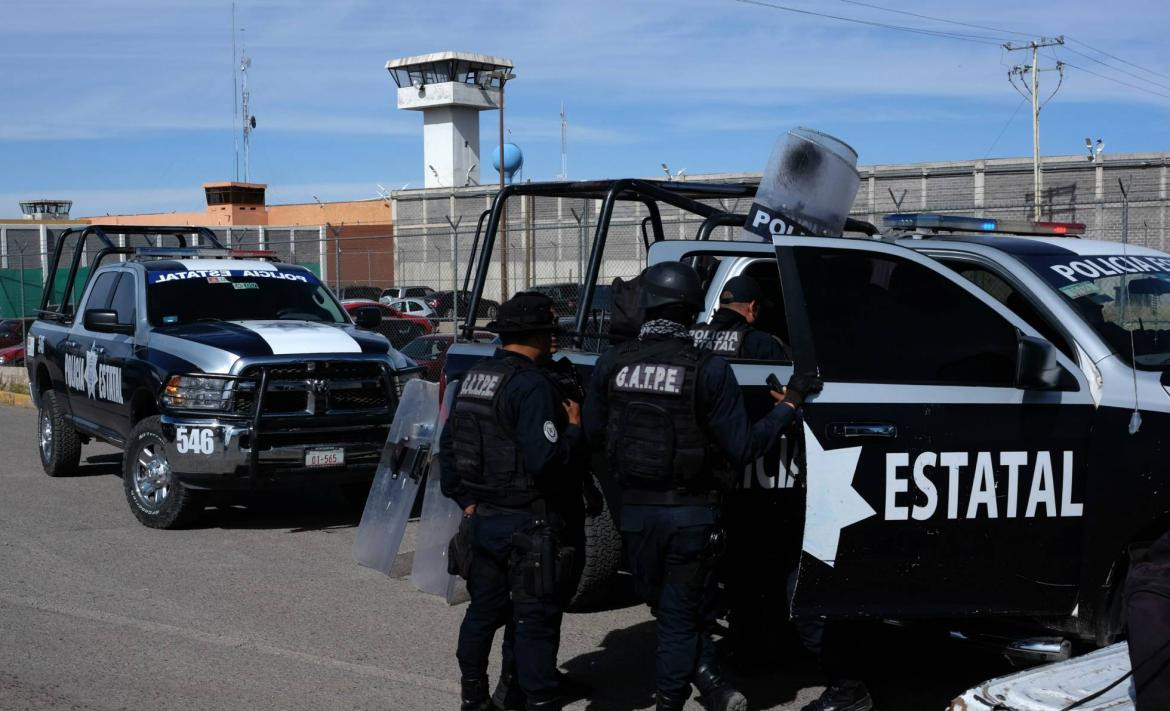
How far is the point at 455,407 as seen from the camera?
501cm

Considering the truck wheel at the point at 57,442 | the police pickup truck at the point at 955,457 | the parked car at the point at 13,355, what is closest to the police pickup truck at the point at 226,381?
the truck wheel at the point at 57,442

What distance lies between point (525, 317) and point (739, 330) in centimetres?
170

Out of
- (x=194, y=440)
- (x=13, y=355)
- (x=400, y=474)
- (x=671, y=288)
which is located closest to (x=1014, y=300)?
(x=671, y=288)

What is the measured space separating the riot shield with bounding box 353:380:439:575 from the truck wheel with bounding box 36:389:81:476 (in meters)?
4.81

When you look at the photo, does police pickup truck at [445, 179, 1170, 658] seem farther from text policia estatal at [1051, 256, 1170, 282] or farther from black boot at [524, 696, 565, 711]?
black boot at [524, 696, 565, 711]

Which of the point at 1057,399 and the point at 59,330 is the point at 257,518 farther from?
the point at 1057,399

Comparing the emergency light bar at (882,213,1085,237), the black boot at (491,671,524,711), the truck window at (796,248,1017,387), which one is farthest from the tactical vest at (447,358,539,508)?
the emergency light bar at (882,213,1085,237)

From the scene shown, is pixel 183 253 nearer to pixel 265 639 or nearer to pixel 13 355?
pixel 265 639

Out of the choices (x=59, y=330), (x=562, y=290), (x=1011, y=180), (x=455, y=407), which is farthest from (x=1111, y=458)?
(x=1011, y=180)

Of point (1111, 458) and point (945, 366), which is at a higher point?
point (945, 366)

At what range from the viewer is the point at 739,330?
20.7 feet

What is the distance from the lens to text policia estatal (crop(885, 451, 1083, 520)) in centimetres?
478

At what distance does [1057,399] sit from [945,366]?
0.44 meters

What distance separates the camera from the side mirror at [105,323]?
9.59 m
